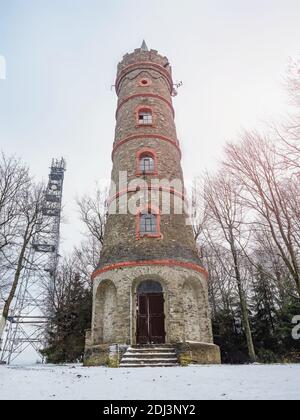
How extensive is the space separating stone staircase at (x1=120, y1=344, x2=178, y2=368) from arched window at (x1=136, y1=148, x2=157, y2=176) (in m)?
8.54

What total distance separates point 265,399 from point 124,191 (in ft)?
41.3

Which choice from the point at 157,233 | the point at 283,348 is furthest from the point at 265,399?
the point at 283,348

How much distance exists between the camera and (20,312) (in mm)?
25484

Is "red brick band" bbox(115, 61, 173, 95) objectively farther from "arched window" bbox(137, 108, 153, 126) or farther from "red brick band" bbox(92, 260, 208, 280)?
"red brick band" bbox(92, 260, 208, 280)

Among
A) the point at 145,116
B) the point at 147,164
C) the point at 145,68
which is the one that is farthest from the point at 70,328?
the point at 145,68

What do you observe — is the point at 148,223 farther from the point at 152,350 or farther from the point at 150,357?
the point at 150,357

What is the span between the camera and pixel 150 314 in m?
13.0

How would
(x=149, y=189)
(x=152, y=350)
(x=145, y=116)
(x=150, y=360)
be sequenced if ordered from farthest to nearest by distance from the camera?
1. (x=145, y=116)
2. (x=149, y=189)
3. (x=152, y=350)
4. (x=150, y=360)

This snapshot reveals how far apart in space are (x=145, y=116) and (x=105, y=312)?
11.2 m

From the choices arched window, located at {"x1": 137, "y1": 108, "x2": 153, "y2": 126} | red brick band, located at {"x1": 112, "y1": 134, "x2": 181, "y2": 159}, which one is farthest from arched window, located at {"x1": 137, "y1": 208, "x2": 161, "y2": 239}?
arched window, located at {"x1": 137, "y1": 108, "x2": 153, "y2": 126}

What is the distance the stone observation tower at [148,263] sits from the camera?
39.9 ft

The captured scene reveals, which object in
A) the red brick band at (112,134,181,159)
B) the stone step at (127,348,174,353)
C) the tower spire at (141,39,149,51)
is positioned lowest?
the stone step at (127,348,174,353)

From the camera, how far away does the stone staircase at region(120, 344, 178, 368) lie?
34.2 ft
